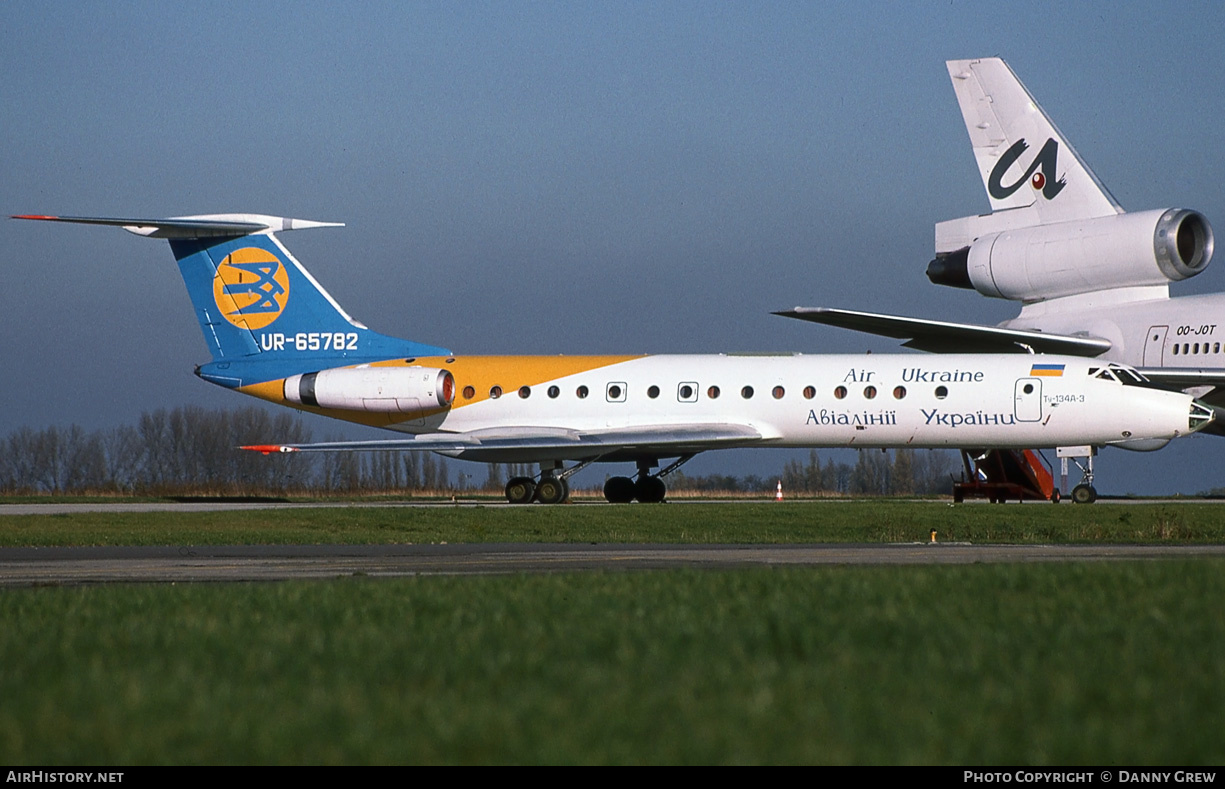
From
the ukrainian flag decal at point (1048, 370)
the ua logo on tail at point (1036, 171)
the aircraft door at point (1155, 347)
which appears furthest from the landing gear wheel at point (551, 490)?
the ua logo on tail at point (1036, 171)

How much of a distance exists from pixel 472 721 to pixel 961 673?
6.66ft

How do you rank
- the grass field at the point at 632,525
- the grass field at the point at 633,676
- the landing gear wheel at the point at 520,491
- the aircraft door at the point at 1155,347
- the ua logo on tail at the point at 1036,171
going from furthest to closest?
the ua logo on tail at the point at 1036,171 → the aircraft door at the point at 1155,347 → the landing gear wheel at the point at 520,491 → the grass field at the point at 632,525 → the grass field at the point at 633,676

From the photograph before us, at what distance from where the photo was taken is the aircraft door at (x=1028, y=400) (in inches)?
1192

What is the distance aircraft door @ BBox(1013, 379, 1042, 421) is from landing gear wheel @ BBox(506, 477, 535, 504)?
11.2 metres

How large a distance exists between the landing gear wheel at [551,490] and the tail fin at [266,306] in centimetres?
475

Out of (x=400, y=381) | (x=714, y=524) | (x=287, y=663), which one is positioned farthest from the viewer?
(x=400, y=381)

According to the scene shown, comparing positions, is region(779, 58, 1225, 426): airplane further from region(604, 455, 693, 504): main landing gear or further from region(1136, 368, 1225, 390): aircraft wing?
region(604, 455, 693, 504): main landing gear

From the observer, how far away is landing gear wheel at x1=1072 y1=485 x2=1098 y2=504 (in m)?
30.6

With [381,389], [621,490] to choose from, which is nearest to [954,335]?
[621,490]

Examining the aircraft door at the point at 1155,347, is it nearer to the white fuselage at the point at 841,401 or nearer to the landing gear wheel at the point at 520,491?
the white fuselage at the point at 841,401

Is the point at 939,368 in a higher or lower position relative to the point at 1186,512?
higher

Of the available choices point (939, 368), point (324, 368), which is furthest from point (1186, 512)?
point (324, 368)

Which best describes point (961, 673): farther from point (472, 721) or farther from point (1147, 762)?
point (472, 721)
